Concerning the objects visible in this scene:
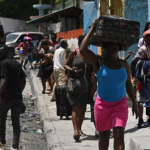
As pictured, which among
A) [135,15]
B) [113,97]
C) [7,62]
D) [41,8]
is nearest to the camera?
[113,97]

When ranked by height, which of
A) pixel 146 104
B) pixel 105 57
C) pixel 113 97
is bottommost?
pixel 146 104

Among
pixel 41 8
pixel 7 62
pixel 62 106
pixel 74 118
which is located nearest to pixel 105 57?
pixel 7 62

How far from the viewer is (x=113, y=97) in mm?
5609

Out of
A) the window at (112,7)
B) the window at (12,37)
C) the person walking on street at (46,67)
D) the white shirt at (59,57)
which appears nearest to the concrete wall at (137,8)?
the window at (112,7)

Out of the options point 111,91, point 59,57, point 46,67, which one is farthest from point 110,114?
point 46,67

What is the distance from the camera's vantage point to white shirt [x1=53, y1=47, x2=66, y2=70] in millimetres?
12523

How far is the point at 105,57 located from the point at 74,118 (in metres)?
2.56

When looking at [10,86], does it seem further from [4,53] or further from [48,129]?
[48,129]

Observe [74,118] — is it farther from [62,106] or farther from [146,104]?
[62,106]

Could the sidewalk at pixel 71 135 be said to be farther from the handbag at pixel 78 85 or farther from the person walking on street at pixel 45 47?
the person walking on street at pixel 45 47

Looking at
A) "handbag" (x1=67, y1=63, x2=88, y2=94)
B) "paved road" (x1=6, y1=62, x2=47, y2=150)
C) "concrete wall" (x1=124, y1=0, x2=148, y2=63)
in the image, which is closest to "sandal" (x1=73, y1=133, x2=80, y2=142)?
"handbag" (x1=67, y1=63, x2=88, y2=94)

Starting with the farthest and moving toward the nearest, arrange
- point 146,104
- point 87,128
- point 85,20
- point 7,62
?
point 85,20 < point 87,128 < point 146,104 < point 7,62

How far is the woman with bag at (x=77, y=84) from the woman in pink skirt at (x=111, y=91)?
7.63 feet

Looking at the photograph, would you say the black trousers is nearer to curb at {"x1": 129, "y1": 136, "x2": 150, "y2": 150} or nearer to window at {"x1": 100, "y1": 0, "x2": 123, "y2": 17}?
curb at {"x1": 129, "y1": 136, "x2": 150, "y2": 150}
